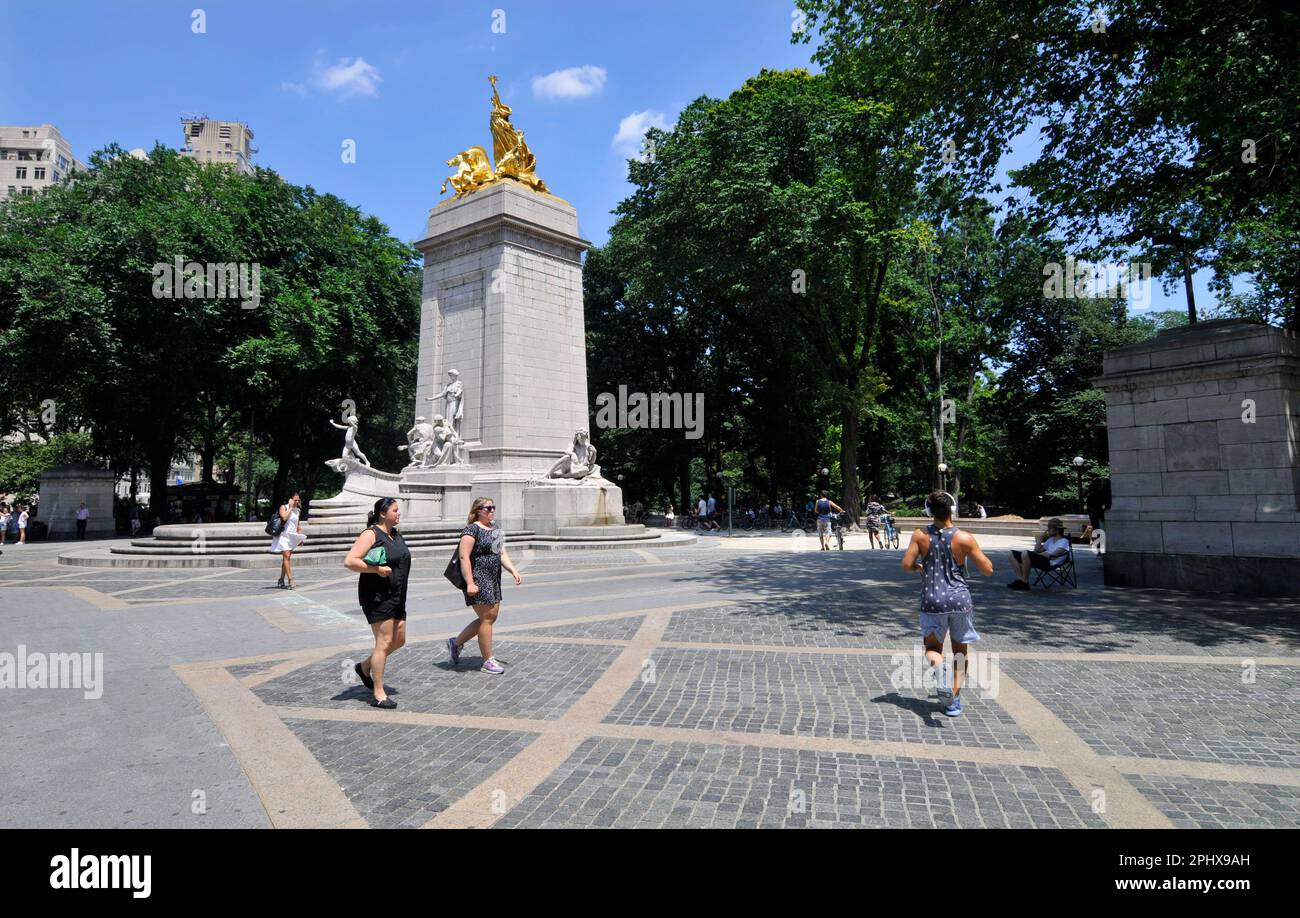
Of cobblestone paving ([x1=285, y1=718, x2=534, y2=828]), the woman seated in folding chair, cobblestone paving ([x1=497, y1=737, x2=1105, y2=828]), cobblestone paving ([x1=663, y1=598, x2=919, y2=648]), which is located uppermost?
the woman seated in folding chair

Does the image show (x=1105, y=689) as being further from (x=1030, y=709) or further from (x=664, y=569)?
(x=664, y=569)

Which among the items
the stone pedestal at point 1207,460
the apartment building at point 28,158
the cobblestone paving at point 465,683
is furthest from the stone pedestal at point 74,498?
the apartment building at point 28,158

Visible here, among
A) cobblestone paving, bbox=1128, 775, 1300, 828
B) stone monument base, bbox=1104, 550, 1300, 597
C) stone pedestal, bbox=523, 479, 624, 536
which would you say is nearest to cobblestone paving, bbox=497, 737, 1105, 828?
cobblestone paving, bbox=1128, 775, 1300, 828

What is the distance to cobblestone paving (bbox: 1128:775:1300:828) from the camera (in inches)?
143

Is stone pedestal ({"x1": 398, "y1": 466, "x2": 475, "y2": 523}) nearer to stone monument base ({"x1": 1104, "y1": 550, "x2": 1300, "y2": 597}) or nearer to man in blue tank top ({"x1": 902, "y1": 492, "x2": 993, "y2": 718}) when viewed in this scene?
stone monument base ({"x1": 1104, "y1": 550, "x2": 1300, "y2": 597})

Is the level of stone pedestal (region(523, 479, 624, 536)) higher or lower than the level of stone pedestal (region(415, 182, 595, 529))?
lower

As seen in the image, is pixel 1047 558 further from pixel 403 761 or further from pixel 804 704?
pixel 403 761

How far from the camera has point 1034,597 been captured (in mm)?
11195

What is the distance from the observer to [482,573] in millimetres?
6691

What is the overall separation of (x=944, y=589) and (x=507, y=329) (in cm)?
1904

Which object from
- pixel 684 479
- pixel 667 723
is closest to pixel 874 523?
pixel 667 723

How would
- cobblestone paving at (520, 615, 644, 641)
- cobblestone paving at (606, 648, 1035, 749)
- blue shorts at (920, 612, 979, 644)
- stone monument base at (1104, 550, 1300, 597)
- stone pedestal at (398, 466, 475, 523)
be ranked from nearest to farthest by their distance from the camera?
cobblestone paving at (606, 648, 1035, 749) < blue shorts at (920, 612, 979, 644) < cobblestone paving at (520, 615, 644, 641) < stone monument base at (1104, 550, 1300, 597) < stone pedestal at (398, 466, 475, 523)

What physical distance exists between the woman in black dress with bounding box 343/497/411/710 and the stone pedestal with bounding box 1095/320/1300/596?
478 inches

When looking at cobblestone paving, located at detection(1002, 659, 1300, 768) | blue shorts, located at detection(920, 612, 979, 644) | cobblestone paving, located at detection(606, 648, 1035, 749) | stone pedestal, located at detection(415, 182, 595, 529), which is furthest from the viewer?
stone pedestal, located at detection(415, 182, 595, 529)
